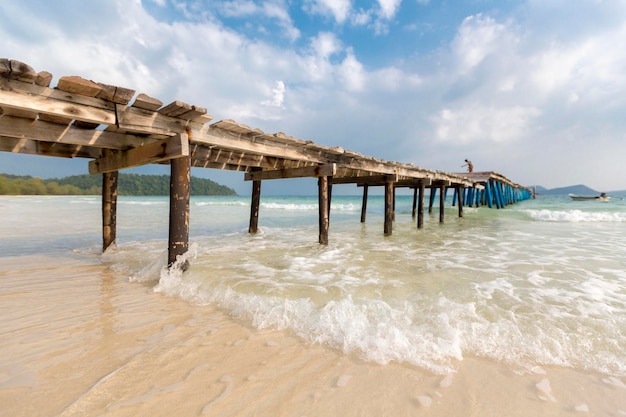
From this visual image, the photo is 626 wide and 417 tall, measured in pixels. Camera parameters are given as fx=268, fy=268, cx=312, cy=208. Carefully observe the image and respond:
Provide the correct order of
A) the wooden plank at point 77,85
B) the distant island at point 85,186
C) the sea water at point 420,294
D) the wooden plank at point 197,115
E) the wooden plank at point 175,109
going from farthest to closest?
the distant island at point 85,186, the wooden plank at point 197,115, the wooden plank at point 175,109, the wooden plank at point 77,85, the sea water at point 420,294

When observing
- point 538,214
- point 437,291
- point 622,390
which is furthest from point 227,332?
point 538,214

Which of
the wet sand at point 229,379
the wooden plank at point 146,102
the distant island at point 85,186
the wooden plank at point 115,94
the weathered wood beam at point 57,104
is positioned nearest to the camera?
the wet sand at point 229,379

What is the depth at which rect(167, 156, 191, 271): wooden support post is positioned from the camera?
4211mm

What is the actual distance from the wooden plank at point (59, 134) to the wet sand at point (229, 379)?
2427 millimetres

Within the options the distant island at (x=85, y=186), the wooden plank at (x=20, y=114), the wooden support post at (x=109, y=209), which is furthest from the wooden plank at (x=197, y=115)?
the distant island at (x=85, y=186)

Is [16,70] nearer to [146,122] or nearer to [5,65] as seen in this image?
[5,65]

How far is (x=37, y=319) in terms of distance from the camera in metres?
2.79

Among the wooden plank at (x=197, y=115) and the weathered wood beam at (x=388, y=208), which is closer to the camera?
the wooden plank at (x=197, y=115)

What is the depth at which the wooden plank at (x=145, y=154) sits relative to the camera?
397cm

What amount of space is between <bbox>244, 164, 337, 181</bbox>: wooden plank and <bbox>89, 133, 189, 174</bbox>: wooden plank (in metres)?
3.51

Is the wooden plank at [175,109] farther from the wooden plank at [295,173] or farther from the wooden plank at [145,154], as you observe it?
the wooden plank at [295,173]

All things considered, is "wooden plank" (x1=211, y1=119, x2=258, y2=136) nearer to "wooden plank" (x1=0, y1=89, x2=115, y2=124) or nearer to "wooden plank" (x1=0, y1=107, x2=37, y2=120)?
"wooden plank" (x1=0, y1=89, x2=115, y2=124)

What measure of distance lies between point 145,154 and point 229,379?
3993 millimetres

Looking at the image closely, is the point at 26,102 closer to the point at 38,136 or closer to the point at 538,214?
the point at 38,136
